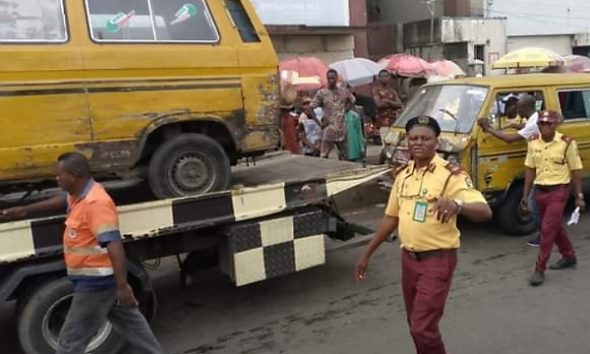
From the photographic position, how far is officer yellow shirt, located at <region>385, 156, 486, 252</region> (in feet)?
11.0

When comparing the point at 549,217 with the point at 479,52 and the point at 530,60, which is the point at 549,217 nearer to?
the point at 530,60

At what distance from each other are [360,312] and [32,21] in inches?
126

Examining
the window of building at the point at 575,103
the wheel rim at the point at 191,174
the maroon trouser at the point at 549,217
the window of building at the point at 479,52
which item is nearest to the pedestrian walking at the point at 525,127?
the window of building at the point at 575,103

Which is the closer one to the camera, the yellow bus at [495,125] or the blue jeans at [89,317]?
the blue jeans at [89,317]

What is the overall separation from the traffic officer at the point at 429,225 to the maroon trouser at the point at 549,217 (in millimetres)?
2484

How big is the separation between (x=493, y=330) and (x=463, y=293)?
828mm

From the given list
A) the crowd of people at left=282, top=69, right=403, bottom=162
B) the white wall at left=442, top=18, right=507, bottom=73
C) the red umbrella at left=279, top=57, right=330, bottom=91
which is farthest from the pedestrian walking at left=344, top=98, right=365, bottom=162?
the white wall at left=442, top=18, right=507, bottom=73

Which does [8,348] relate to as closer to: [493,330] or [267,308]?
[267,308]

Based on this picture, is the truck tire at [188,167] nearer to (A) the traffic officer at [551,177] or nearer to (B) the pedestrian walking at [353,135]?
(A) the traffic officer at [551,177]

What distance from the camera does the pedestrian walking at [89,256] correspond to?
344 centimetres

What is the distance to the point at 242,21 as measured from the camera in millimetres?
5316

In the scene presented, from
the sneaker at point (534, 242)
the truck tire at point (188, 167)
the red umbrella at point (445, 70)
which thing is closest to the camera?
the truck tire at point (188, 167)

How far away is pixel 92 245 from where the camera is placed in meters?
3.52

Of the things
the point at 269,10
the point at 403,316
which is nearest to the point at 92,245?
the point at 403,316
